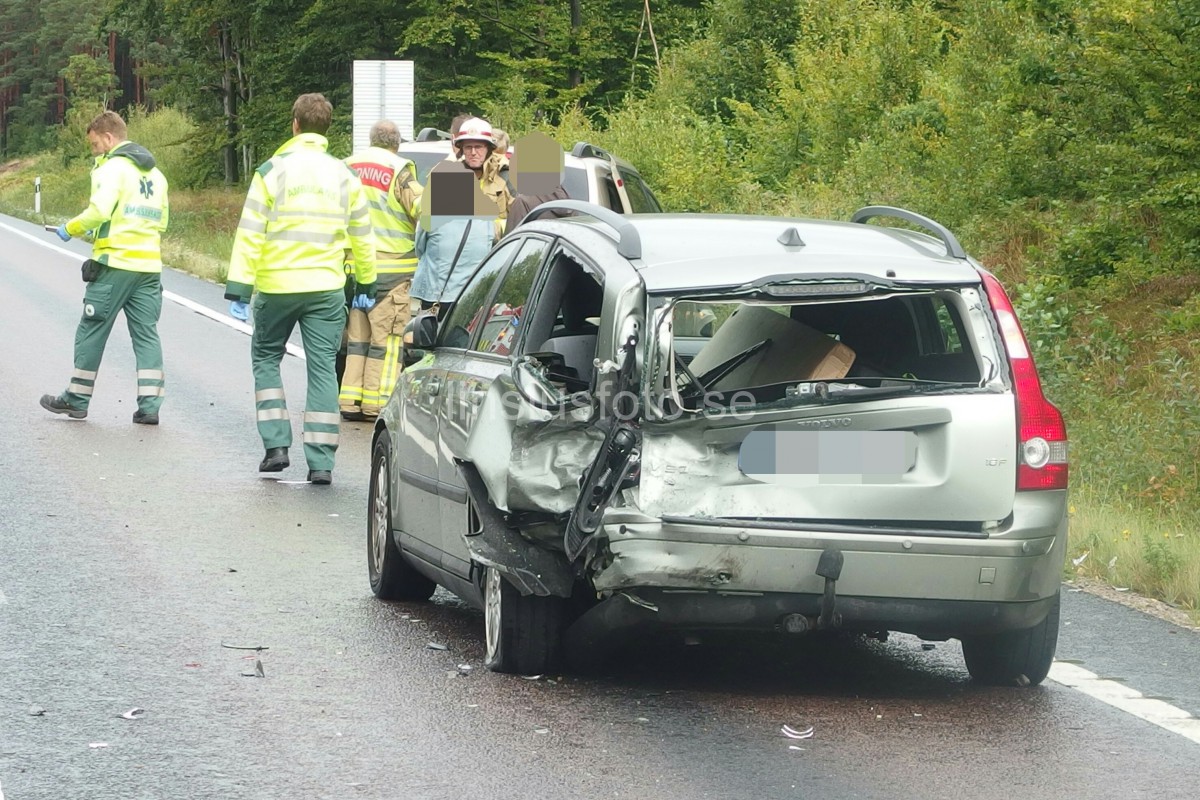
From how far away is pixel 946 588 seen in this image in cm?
569

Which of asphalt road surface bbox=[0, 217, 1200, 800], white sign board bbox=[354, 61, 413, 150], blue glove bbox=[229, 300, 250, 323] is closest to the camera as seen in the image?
asphalt road surface bbox=[0, 217, 1200, 800]

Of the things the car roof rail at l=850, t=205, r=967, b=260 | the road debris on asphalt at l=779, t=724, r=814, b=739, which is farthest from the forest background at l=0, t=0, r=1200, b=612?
the road debris on asphalt at l=779, t=724, r=814, b=739

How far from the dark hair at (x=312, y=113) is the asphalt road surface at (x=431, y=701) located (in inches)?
96.9

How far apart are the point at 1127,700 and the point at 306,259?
576cm

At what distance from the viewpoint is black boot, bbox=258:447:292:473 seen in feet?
35.4

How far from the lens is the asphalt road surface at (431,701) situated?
5055 millimetres

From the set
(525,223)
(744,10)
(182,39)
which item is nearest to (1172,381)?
(525,223)

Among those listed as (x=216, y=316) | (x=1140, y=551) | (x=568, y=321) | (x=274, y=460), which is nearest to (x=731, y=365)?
(x=568, y=321)

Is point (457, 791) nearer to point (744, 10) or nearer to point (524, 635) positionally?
point (524, 635)

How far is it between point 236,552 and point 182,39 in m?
52.0

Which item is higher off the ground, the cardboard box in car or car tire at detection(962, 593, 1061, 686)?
the cardboard box in car

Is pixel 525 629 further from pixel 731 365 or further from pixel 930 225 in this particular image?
pixel 930 225

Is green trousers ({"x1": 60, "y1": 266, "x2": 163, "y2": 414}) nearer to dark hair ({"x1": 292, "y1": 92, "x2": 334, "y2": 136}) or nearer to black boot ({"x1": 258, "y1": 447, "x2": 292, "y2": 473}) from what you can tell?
black boot ({"x1": 258, "y1": 447, "x2": 292, "y2": 473})

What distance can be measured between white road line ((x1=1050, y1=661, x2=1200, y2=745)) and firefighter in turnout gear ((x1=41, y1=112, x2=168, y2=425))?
25.8 feet
